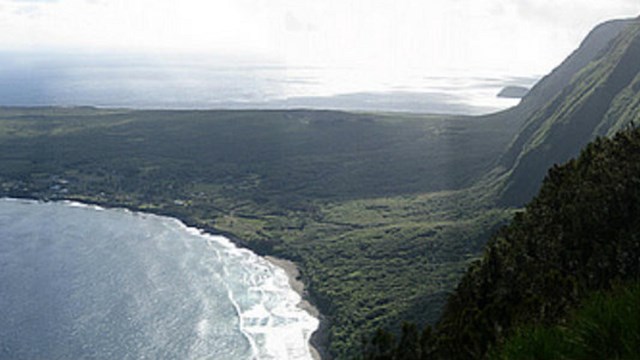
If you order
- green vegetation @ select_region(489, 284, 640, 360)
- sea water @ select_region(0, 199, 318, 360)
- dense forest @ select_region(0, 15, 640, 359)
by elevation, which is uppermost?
green vegetation @ select_region(489, 284, 640, 360)

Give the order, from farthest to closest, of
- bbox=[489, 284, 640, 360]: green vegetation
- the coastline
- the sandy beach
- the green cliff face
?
the green cliff face < the sandy beach < the coastline < bbox=[489, 284, 640, 360]: green vegetation

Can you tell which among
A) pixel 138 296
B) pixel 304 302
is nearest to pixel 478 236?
pixel 304 302

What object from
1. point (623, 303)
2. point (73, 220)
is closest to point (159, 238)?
point (73, 220)

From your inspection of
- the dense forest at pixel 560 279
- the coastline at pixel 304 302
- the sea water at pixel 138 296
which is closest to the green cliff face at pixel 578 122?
the coastline at pixel 304 302

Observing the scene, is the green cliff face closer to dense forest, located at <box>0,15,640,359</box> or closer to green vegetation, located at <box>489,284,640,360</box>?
dense forest, located at <box>0,15,640,359</box>

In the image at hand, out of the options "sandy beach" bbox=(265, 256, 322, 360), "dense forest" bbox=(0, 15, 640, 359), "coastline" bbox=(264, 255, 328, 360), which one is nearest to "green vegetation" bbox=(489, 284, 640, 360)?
"dense forest" bbox=(0, 15, 640, 359)

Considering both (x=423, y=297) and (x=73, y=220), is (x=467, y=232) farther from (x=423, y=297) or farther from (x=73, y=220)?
(x=73, y=220)
